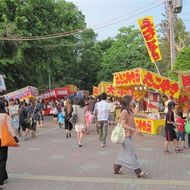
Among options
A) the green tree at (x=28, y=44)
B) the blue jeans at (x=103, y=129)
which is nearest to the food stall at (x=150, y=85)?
the blue jeans at (x=103, y=129)

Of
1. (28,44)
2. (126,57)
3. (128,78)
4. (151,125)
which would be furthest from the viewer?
(126,57)

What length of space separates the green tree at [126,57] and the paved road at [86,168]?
4748cm

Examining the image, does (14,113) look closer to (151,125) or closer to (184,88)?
(151,125)

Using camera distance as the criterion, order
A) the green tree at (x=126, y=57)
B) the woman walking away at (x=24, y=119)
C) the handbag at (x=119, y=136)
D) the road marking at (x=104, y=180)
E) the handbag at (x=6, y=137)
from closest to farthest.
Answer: the handbag at (x=6, y=137) < the road marking at (x=104, y=180) < the handbag at (x=119, y=136) < the woman walking away at (x=24, y=119) < the green tree at (x=126, y=57)

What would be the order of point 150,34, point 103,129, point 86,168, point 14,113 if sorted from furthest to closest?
point 150,34
point 14,113
point 103,129
point 86,168

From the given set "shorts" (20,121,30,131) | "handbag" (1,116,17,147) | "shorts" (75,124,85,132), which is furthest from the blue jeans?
"handbag" (1,116,17,147)

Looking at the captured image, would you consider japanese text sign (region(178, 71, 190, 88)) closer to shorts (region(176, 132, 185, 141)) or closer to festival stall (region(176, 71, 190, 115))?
festival stall (region(176, 71, 190, 115))

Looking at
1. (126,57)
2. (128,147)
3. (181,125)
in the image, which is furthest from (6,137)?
(126,57)

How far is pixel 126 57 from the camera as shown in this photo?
64.9 metres

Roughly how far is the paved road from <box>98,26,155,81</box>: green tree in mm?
47482

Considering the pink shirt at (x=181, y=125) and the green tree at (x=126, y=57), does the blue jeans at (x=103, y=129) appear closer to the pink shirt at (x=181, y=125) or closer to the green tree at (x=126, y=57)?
the pink shirt at (x=181, y=125)

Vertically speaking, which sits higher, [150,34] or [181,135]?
[150,34]

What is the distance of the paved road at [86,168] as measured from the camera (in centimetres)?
924

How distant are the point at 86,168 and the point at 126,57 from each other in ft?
178
